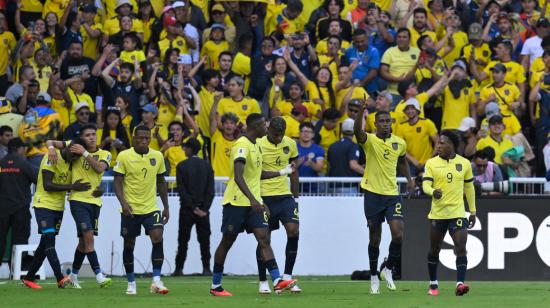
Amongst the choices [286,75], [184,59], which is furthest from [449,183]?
[184,59]

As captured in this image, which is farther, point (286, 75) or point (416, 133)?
point (286, 75)

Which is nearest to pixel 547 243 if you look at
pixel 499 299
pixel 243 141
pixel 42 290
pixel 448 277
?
pixel 448 277

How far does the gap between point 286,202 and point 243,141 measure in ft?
4.75

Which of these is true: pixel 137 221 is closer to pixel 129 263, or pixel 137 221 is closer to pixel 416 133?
pixel 129 263

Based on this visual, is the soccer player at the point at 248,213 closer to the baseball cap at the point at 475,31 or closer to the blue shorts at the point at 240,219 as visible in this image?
the blue shorts at the point at 240,219

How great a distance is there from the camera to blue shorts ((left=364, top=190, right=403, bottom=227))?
17.9 m

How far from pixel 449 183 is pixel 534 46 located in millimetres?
9799

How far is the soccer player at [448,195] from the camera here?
17516mm

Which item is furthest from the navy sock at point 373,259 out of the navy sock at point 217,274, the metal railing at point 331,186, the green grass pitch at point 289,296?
the metal railing at point 331,186

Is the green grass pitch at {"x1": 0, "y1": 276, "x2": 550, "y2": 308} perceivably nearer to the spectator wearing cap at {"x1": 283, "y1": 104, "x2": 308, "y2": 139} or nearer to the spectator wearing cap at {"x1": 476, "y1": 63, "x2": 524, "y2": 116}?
the spectator wearing cap at {"x1": 283, "y1": 104, "x2": 308, "y2": 139}

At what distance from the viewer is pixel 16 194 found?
2188 centimetres

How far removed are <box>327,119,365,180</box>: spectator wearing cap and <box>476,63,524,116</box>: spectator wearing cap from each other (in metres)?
3.25

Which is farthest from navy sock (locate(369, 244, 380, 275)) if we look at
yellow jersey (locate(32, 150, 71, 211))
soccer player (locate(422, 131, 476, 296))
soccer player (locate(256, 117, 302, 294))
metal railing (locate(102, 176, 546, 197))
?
metal railing (locate(102, 176, 546, 197))

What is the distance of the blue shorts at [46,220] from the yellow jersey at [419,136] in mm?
7525
